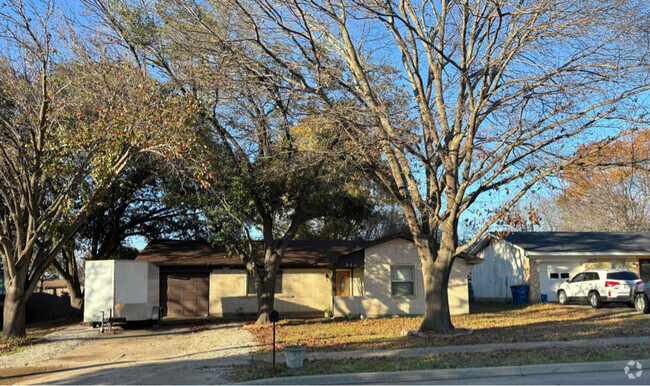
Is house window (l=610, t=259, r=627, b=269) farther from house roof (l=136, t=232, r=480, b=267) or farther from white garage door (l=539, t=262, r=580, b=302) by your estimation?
house roof (l=136, t=232, r=480, b=267)

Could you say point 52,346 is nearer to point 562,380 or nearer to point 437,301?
point 437,301

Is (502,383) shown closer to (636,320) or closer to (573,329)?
(573,329)

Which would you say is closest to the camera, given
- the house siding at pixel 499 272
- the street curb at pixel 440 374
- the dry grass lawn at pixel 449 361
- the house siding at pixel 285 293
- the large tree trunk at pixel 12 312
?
the street curb at pixel 440 374

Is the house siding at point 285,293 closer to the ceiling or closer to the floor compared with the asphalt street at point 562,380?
closer to the ceiling

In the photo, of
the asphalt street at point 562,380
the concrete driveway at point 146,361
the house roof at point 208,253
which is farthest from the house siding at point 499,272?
the asphalt street at point 562,380

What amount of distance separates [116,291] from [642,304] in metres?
19.3

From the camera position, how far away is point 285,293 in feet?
85.8

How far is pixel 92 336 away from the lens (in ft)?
60.7

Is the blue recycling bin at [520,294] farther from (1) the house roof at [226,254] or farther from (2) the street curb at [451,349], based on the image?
(2) the street curb at [451,349]

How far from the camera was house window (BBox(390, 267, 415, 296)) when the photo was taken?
24.0 metres

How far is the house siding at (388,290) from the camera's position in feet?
77.2

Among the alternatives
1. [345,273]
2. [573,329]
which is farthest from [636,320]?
[345,273]

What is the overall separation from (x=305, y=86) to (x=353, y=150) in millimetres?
2331

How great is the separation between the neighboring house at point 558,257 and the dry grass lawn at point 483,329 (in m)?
5.46
